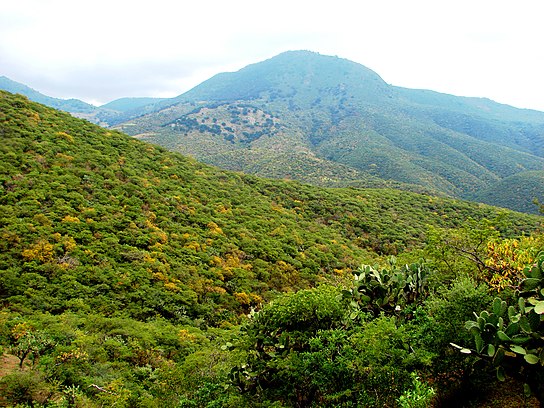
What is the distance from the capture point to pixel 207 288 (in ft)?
48.4

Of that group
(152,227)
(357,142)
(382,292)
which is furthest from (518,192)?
(382,292)

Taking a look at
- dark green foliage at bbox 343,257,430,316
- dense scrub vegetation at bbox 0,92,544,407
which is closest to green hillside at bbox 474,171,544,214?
dense scrub vegetation at bbox 0,92,544,407

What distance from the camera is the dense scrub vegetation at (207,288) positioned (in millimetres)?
6238

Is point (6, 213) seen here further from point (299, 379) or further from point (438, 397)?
point (438, 397)

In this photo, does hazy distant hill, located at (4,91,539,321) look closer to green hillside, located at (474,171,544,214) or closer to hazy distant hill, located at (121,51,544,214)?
hazy distant hill, located at (121,51,544,214)

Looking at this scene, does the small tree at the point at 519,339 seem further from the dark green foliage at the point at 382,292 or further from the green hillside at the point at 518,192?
the green hillside at the point at 518,192

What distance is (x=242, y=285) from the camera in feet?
Result: 51.9

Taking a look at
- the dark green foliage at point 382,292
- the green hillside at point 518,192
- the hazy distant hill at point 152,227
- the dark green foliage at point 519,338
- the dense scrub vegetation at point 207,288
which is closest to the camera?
the dark green foliage at point 519,338

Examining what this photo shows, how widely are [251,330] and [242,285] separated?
8514mm

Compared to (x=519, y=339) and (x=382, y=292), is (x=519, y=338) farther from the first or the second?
(x=382, y=292)

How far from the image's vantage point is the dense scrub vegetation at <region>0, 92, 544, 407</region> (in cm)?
624

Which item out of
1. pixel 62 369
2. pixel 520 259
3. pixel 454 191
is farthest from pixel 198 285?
pixel 454 191

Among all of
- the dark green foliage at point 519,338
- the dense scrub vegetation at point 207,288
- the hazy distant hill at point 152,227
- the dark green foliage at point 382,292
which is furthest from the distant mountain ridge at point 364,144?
the dark green foliage at point 519,338

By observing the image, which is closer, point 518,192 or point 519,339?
point 519,339
